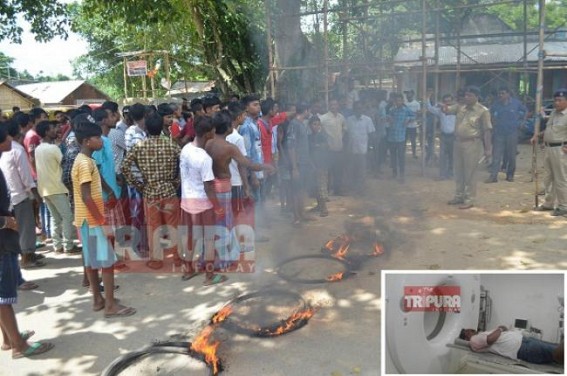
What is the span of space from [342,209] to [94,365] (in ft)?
17.2

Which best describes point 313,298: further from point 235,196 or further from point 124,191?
point 124,191

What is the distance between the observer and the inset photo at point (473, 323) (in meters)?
3.00

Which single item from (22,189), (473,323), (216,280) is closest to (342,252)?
(216,280)

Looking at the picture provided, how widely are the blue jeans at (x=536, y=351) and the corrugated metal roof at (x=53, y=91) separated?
38.2 meters

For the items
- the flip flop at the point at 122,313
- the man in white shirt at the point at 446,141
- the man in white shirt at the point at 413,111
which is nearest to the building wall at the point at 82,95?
the man in white shirt at the point at 413,111

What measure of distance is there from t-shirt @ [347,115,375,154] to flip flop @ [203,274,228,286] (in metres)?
4.78

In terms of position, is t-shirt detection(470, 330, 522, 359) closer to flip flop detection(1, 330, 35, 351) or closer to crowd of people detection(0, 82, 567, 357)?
crowd of people detection(0, 82, 567, 357)

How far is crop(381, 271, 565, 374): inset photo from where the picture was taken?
9.85 feet

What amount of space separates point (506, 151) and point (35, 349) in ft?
30.0

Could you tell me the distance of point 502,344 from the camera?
3.47 m

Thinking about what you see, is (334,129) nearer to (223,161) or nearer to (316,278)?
(223,161)

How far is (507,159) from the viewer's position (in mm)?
9773

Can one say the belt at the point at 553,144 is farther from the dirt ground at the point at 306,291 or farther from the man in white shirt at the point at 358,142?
the man in white shirt at the point at 358,142

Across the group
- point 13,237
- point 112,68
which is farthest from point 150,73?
point 13,237
